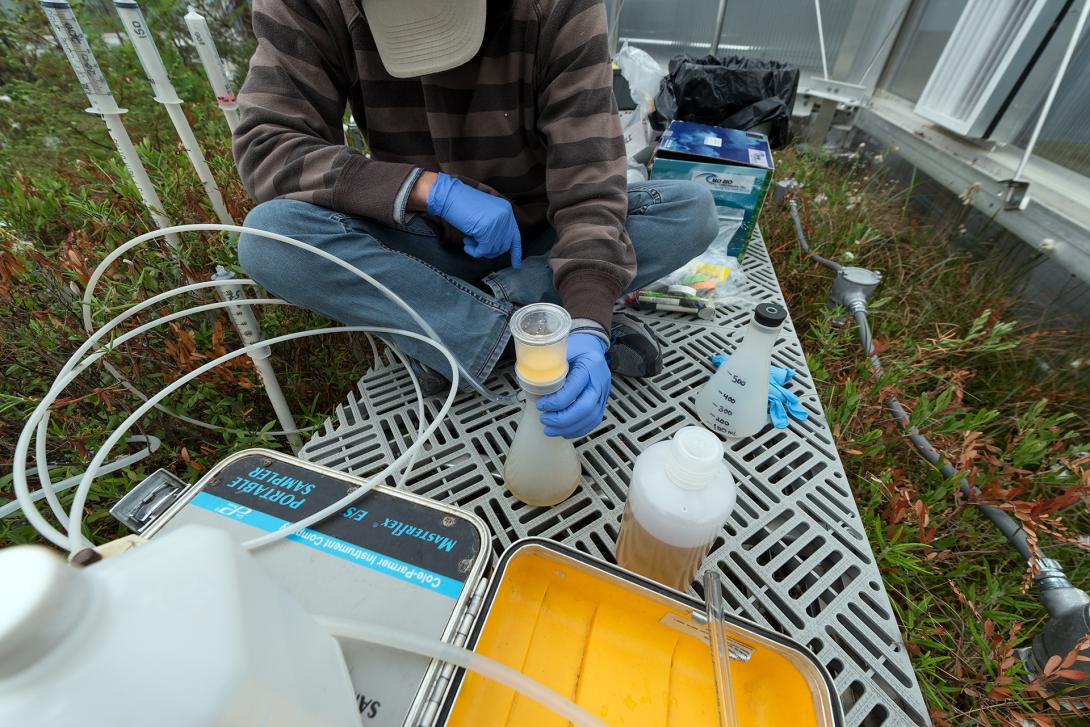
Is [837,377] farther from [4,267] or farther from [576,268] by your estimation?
[4,267]

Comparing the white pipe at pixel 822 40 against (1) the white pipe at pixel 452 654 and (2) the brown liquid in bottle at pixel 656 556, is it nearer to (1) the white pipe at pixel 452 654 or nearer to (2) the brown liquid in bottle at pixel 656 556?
(2) the brown liquid in bottle at pixel 656 556

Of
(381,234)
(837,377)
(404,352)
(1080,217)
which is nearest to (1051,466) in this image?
(837,377)

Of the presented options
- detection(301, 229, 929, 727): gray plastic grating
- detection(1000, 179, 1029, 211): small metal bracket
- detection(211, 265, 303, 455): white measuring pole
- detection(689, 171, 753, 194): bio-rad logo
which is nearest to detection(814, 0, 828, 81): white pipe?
detection(1000, 179, 1029, 211): small metal bracket

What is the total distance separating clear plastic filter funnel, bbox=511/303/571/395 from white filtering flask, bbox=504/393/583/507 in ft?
0.28

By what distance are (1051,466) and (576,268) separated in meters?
1.32

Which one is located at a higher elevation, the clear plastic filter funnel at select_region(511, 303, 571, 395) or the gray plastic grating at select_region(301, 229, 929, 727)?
the clear plastic filter funnel at select_region(511, 303, 571, 395)

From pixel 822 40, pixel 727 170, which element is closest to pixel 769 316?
pixel 727 170

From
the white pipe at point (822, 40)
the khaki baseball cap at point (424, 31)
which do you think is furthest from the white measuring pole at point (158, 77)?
the white pipe at point (822, 40)

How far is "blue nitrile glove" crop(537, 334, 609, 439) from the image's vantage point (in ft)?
2.66

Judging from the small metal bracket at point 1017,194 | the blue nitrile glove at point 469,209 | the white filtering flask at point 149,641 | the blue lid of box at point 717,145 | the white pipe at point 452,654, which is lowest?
the small metal bracket at point 1017,194

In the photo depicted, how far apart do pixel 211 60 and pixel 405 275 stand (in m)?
0.78

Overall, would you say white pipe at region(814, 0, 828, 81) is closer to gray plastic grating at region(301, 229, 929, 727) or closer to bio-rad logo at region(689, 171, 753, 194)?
bio-rad logo at region(689, 171, 753, 194)

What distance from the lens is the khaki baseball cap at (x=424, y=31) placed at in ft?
3.02

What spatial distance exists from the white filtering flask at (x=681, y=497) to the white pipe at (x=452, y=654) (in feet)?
0.92
